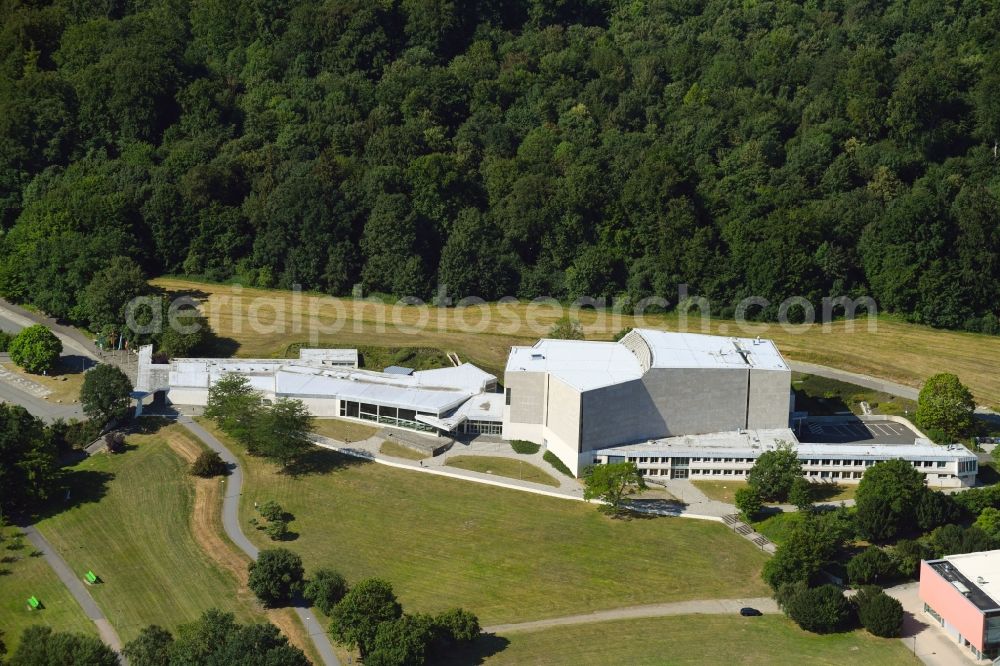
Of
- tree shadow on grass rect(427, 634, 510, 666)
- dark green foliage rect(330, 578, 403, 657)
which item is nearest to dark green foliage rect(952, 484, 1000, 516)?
tree shadow on grass rect(427, 634, 510, 666)

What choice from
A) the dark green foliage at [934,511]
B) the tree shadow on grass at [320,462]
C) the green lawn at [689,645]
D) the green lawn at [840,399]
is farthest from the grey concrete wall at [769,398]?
the tree shadow on grass at [320,462]

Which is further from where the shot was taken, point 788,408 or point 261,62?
point 261,62

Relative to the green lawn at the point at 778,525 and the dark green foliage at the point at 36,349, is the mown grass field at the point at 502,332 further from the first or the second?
the green lawn at the point at 778,525

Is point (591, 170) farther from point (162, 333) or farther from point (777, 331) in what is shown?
point (162, 333)

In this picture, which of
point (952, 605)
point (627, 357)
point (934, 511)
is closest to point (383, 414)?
point (627, 357)

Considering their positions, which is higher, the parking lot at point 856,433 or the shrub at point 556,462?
the parking lot at point 856,433

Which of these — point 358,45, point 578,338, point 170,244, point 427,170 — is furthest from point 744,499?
point 358,45

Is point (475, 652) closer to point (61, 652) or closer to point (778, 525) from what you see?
point (61, 652)
